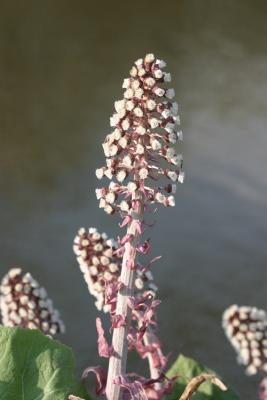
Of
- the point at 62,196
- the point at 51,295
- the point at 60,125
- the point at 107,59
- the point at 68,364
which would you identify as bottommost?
the point at 68,364

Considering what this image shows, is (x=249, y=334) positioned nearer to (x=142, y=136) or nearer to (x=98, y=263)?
(x=98, y=263)

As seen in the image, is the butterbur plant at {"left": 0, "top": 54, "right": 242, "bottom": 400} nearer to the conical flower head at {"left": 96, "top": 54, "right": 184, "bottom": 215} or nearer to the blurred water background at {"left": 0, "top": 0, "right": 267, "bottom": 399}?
the conical flower head at {"left": 96, "top": 54, "right": 184, "bottom": 215}

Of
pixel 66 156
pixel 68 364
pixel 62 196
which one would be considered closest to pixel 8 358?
pixel 68 364

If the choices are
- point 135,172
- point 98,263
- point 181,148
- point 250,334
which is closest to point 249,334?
point 250,334

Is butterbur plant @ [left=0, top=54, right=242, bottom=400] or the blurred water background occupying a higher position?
the blurred water background

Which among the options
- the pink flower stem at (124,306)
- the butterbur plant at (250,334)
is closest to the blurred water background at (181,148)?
the butterbur plant at (250,334)

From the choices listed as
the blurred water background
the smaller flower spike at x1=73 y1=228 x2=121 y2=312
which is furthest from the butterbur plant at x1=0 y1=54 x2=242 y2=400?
the blurred water background

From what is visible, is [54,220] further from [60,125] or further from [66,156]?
[60,125]

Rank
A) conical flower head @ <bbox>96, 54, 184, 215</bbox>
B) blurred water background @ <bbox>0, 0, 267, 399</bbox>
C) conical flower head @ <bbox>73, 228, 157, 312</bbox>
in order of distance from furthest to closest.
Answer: blurred water background @ <bbox>0, 0, 267, 399</bbox> → conical flower head @ <bbox>73, 228, 157, 312</bbox> → conical flower head @ <bbox>96, 54, 184, 215</bbox>
